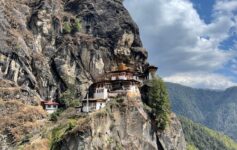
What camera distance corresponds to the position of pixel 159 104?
3659 inches

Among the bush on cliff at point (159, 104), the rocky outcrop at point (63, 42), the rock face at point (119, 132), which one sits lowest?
the rock face at point (119, 132)

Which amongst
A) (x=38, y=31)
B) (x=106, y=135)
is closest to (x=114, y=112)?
(x=106, y=135)

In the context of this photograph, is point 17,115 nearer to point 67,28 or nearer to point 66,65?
point 66,65

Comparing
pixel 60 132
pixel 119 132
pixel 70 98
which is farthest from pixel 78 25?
pixel 119 132

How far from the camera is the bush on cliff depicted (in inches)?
3632

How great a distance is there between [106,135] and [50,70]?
3592 centimetres

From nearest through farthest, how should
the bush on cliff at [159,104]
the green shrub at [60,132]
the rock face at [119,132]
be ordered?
the rock face at [119,132] → the green shrub at [60,132] → the bush on cliff at [159,104]

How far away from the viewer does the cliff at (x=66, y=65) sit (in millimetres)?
82500

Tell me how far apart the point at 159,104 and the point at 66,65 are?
33.1m

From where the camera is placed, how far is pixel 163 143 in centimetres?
9319

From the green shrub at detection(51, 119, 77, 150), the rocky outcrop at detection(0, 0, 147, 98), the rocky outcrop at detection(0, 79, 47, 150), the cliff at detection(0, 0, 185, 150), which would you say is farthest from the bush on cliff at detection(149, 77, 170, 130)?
the rocky outcrop at detection(0, 79, 47, 150)

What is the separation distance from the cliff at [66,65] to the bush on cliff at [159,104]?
2.61m

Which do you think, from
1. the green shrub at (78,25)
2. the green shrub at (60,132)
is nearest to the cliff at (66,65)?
the green shrub at (78,25)

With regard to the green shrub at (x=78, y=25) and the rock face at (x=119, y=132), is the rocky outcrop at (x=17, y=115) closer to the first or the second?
the rock face at (x=119, y=132)
